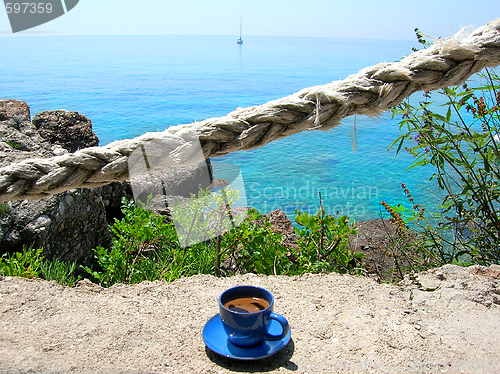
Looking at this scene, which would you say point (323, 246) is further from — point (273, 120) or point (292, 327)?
point (273, 120)

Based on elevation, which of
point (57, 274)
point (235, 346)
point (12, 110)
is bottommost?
point (57, 274)

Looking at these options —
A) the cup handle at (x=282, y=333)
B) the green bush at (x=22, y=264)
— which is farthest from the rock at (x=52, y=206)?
the cup handle at (x=282, y=333)

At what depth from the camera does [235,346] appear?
1.53m

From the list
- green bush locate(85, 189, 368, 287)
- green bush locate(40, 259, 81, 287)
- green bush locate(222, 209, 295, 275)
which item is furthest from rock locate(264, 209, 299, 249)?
green bush locate(40, 259, 81, 287)

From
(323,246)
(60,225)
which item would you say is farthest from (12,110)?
(323,246)

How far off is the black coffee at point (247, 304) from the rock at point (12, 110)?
2841mm

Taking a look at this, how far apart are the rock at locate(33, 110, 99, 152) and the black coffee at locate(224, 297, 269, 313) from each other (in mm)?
2544

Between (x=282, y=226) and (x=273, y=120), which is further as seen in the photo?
(x=282, y=226)

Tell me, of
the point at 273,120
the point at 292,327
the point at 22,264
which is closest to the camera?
the point at 273,120

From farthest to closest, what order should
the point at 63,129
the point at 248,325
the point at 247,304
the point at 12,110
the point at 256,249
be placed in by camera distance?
1. the point at 63,129
2. the point at 12,110
3. the point at 256,249
4. the point at 247,304
5. the point at 248,325

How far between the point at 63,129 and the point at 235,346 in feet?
9.34

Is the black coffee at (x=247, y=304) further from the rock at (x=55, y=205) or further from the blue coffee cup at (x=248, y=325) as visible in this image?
the rock at (x=55, y=205)

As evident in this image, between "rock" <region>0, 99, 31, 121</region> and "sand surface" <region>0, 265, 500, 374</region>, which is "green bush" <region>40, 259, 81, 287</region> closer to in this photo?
"sand surface" <region>0, 265, 500, 374</region>

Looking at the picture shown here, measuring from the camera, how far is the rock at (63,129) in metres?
3.52
